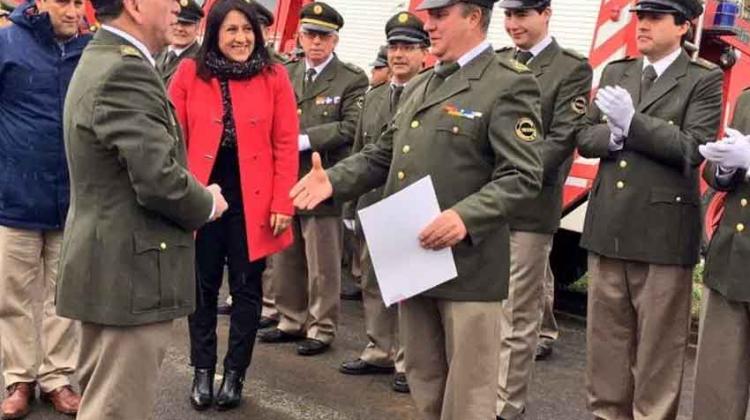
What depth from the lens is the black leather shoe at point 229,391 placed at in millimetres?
4512

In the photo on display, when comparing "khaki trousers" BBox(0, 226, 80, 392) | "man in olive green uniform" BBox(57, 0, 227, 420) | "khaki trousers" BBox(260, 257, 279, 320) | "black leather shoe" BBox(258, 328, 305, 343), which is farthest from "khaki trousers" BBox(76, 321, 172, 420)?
"khaki trousers" BBox(260, 257, 279, 320)

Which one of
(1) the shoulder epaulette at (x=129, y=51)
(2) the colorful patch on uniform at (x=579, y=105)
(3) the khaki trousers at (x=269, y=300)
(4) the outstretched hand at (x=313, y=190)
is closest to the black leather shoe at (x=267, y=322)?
(3) the khaki trousers at (x=269, y=300)

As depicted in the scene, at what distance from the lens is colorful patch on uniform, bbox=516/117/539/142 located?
3.13 metres

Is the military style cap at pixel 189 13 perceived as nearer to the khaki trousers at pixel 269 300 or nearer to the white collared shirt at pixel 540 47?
the khaki trousers at pixel 269 300

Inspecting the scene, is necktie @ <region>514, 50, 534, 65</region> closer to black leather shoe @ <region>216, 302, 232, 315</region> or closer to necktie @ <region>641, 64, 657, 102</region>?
necktie @ <region>641, 64, 657, 102</region>

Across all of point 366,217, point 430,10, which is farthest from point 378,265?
point 430,10

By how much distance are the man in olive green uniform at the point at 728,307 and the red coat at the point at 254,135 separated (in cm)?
188

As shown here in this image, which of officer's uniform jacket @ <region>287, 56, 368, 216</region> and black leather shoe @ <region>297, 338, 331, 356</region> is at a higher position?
officer's uniform jacket @ <region>287, 56, 368, 216</region>

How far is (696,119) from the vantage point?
3.68 m

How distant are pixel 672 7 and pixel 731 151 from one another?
30.9 inches

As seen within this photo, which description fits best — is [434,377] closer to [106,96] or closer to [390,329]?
[106,96]

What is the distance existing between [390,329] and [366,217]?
2.12m

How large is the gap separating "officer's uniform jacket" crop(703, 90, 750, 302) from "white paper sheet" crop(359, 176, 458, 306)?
1049 mm

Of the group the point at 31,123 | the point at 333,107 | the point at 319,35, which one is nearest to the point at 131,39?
the point at 31,123
